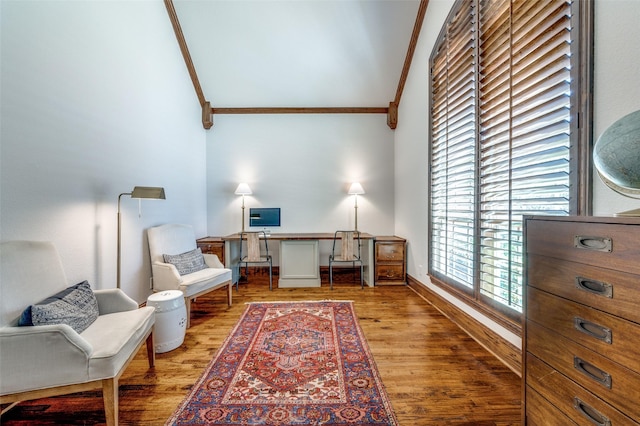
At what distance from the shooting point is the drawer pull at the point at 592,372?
929 millimetres

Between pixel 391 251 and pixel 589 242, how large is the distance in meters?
2.97

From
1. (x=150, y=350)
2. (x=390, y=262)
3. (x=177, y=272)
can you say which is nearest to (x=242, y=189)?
(x=177, y=272)

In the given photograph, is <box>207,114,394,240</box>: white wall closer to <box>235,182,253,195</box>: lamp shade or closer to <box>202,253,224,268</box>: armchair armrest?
<box>235,182,253,195</box>: lamp shade

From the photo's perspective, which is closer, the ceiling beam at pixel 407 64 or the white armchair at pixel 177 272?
the white armchair at pixel 177 272

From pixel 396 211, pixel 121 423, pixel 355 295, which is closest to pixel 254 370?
pixel 121 423

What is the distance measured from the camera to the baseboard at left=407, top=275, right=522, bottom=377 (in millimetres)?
1874

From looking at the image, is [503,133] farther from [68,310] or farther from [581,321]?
[68,310]

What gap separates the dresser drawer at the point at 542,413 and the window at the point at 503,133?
0.76 meters

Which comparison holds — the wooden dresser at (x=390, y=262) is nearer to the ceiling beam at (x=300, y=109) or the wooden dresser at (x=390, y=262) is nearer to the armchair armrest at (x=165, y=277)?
the ceiling beam at (x=300, y=109)

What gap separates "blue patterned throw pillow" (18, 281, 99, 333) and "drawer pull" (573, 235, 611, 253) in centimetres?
253

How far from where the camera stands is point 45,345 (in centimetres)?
125

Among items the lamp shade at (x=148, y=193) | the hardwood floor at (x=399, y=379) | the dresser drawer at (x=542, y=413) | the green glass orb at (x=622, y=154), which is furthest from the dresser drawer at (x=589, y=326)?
the lamp shade at (x=148, y=193)

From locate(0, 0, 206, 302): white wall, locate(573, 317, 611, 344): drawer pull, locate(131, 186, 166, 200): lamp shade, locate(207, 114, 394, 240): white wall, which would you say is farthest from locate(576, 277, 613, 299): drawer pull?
locate(207, 114, 394, 240): white wall

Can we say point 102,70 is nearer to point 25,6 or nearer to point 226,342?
point 25,6
